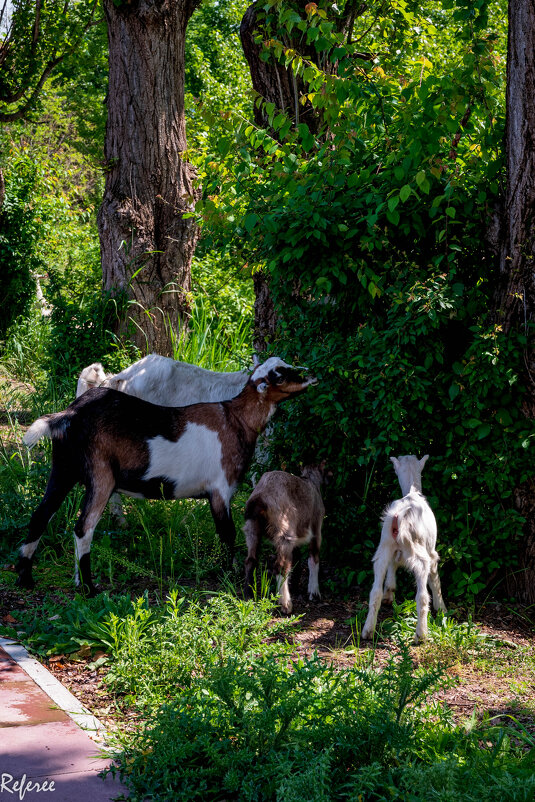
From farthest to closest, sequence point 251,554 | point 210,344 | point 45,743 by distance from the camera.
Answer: point 210,344 → point 251,554 → point 45,743

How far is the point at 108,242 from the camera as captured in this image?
1107 cm

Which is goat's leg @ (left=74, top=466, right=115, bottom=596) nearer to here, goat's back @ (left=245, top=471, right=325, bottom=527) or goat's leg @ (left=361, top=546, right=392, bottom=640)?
goat's back @ (left=245, top=471, right=325, bottom=527)

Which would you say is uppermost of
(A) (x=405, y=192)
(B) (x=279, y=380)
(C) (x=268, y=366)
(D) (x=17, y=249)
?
(D) (x=17, y=249)

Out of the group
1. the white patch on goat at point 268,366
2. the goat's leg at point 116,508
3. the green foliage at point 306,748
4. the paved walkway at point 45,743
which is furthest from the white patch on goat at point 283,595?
the goat's leg at point 116,508

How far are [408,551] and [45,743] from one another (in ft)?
8.48

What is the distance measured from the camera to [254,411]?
684 centimetres

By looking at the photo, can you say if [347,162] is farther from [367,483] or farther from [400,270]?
[367,483]

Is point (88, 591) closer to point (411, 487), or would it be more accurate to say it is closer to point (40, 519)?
point (40, 519)

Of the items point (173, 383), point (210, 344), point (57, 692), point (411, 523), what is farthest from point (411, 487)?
point (210, 344)

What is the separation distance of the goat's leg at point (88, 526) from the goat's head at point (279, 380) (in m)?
1.37

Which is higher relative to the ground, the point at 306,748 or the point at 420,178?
the point at 420,178

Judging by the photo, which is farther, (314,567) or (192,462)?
(192,462)

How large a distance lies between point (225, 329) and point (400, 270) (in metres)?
6.63

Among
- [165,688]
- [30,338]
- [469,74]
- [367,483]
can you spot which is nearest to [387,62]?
[469,74]
